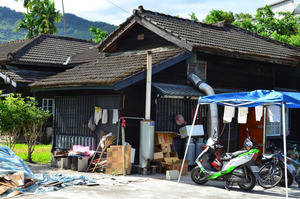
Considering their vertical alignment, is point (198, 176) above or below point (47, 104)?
below

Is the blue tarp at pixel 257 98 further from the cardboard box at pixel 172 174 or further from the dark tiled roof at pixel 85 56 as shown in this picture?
the dark tiled roof at pixel 85 56

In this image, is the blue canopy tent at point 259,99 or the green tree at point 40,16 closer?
the blue canopy tent at point 259,99

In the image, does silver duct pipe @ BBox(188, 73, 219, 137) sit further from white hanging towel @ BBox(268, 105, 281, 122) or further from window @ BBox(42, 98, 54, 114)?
window @ BBox(42, 98, 54, 114)

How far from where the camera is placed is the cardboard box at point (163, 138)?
522 inches

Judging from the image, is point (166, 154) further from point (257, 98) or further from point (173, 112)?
point (257, 98)

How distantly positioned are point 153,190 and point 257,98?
341 centimetres

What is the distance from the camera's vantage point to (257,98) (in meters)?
10.6

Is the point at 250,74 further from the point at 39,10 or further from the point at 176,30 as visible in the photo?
the point at 39,10

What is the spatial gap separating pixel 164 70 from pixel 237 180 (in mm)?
5120

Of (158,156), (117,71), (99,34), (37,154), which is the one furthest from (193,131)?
(99,34)

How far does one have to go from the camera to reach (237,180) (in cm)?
1044

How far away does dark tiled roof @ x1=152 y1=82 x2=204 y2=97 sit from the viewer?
13.2 metres

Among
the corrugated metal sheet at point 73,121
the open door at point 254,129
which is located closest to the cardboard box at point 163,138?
the corrugated metal sheet at point 73,121

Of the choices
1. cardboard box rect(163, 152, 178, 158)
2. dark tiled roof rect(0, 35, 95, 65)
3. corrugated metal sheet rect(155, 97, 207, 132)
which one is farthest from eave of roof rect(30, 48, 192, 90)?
dark tiled roof rect(0, 35, 95, 65)
